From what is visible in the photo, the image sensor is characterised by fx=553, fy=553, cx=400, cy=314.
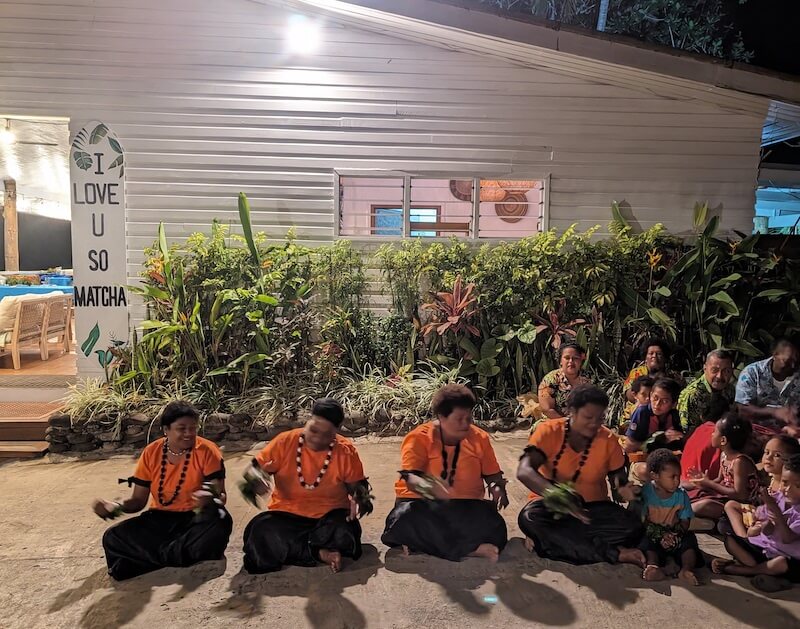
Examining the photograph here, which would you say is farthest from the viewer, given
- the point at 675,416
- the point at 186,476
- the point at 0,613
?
the point at 675,416

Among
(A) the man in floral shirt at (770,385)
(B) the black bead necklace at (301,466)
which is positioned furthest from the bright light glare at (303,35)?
(A) the man in floral shirt at (770,385)

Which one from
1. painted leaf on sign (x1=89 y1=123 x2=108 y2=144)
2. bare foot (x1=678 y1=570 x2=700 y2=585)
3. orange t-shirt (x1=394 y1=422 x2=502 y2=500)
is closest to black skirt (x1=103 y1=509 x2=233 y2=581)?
orange t-shirt (x1=394 y1=422 x2=502 y2=500)

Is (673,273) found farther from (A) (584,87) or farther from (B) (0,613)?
(B) (0,613)

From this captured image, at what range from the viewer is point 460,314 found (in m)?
5.70

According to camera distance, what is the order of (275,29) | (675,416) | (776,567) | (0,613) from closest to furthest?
(0,613) → (776,567) → (675,416) → (275,29)

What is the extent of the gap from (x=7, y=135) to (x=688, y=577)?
354 inches

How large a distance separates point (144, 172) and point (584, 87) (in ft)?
16.9

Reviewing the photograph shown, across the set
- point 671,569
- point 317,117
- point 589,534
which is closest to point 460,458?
point 589,534

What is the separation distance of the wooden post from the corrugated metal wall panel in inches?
297

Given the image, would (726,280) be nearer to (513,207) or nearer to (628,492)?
(513,207)

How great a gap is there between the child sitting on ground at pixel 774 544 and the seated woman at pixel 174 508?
8.92ft

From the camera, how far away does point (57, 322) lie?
7.62m

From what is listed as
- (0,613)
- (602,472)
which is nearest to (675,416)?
(602,472)

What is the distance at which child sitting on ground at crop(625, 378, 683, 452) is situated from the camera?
379 centimetres
